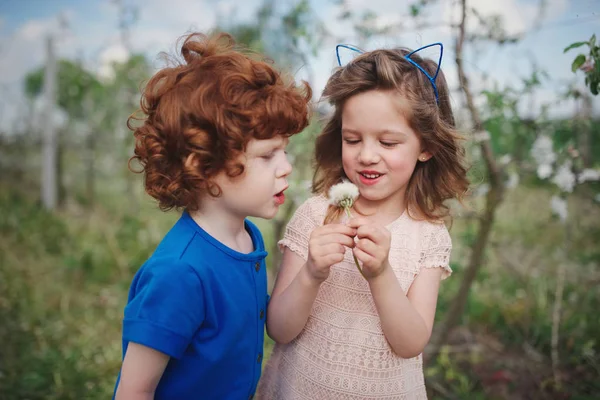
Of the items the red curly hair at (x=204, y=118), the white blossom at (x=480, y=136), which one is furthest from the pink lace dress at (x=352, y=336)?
the white blossom at (x=480, y=136)

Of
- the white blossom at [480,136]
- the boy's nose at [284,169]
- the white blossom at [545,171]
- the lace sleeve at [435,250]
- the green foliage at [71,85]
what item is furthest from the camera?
the green foliage at [71,85]

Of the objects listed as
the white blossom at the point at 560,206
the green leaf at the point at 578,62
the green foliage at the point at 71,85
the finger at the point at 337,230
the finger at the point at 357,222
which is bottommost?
the finger at the point at 337,230

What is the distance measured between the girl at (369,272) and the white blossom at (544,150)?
1.26m

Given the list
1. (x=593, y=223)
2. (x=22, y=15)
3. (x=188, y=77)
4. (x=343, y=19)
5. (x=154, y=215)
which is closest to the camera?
(x=188, y=77)

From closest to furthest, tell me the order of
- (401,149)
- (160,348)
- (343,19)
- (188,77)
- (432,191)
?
(160,348) → (188,77) → (401,149) → (432,191) → (343,19)

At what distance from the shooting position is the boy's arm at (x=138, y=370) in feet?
3.77

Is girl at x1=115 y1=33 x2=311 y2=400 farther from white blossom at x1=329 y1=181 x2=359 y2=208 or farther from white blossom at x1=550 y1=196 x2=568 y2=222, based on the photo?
white blossom at x1=550 y1=196 x2=568 y2=222

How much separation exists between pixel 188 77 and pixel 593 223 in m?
4.00

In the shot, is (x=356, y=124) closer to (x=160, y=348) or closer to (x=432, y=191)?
(x=432, y=191)

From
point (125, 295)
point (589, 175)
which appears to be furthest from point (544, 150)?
point (125, 295)

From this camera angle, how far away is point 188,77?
1267 millimetres

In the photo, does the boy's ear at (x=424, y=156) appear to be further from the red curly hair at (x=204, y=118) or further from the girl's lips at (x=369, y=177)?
the red curly hair at (x=204, y=118)

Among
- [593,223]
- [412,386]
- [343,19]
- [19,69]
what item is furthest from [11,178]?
[593,223]

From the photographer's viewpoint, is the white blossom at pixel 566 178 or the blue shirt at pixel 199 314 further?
the white blossom at pixel 566 178
